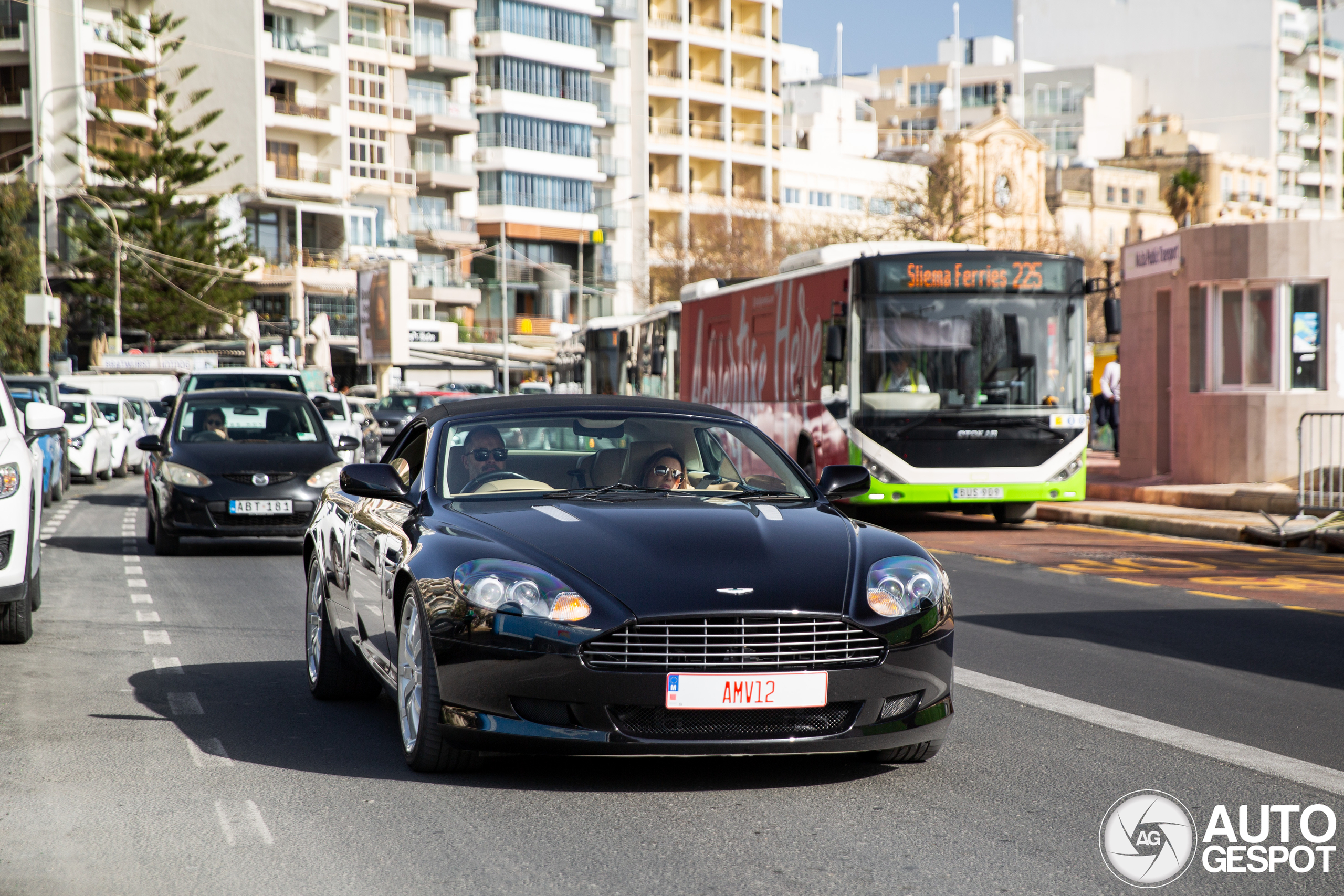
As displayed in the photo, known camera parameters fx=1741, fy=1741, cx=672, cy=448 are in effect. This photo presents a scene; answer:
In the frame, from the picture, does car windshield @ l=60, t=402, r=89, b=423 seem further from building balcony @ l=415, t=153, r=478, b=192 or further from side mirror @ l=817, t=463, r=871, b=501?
building balcony @ l=415, t=153, r=478, b=192

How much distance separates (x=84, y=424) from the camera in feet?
98.2

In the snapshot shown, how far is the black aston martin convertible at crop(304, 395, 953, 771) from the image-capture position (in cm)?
562

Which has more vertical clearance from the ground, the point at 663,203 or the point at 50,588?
the point at 663,203

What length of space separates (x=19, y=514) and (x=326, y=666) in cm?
264

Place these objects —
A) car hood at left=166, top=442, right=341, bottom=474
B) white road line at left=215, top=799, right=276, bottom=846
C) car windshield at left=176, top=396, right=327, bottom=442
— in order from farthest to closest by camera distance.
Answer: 1. car windshield at left=176, top=396, right=327, bottom=442
2. car hood at left=166, top=442, right=341, bottom=474
3. white road line at left=215, top=799, right=276, bottom=846

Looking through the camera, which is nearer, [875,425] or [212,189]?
[875,425]

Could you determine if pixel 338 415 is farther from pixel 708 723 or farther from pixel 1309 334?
pixel 708 723

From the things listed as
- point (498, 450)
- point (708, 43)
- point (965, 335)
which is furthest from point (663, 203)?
point (498, 450)

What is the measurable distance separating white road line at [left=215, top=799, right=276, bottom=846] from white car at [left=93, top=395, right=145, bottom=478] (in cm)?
2727

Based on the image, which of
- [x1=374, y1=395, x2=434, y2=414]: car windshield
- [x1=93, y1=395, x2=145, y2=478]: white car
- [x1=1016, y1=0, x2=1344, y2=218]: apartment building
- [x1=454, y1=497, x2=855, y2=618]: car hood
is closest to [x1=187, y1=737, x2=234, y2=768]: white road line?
[x1=454, y1=497, x2=855, y2=618]: car hood

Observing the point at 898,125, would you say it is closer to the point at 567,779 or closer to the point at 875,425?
the point at 875,425

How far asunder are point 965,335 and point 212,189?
6310cm

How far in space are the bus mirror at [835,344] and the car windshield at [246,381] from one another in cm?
743

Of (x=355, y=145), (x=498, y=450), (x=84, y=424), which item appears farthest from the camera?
(x=355, y=145)
